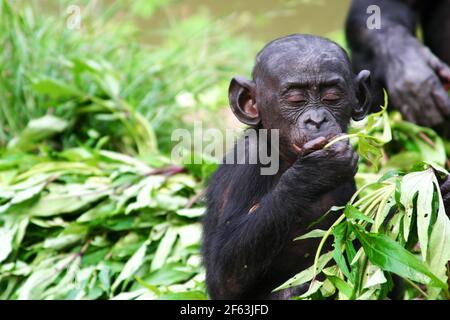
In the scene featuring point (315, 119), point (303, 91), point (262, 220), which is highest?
point (303, 91)

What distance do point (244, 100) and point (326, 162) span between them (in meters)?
0.53

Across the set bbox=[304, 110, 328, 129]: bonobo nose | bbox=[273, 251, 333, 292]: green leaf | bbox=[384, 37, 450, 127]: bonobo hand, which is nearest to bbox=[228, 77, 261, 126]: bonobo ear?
bbox=[304, 110, 328, 129]: bonobo nose

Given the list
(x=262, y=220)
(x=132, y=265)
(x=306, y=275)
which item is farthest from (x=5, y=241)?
(x=306, y=275)

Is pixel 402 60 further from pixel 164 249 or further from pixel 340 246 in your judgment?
pixel 340 246

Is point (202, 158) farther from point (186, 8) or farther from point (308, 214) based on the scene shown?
point (186, 8)

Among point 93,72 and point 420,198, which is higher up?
point 93,72

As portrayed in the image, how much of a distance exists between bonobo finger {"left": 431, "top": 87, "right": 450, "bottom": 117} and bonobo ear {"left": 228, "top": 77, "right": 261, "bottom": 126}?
1.34 m

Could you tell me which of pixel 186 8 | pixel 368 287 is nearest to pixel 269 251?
pixel 368 287

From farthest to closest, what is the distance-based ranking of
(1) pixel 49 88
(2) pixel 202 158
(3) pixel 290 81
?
(1) pixel 49 88 → (2) pixel 202 158 → (3) pixel 290 81

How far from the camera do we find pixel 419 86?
375cm

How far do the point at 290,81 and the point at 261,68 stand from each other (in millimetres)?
173

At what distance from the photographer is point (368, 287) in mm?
2256

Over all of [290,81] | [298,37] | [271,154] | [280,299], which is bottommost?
[280,299]

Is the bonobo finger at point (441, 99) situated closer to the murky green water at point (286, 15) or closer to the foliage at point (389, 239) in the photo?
the foliage at point (389, 239)
